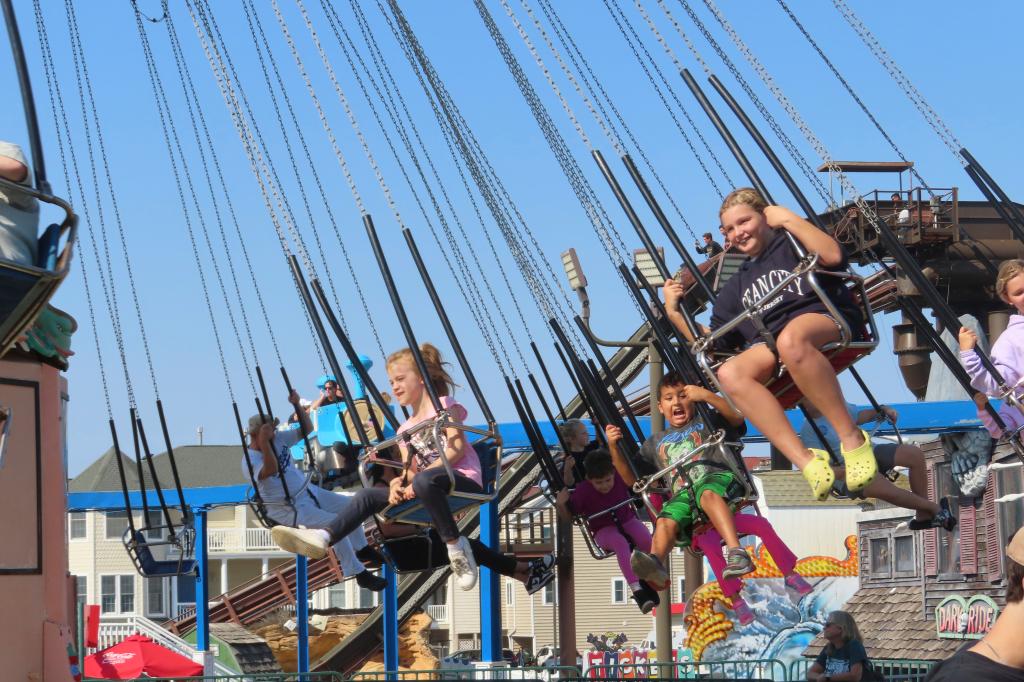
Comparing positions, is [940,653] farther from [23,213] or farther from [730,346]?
[23,213]

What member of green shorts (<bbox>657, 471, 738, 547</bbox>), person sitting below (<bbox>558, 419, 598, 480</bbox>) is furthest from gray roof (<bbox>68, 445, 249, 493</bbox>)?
green shorts (<bbox>657, 471, 738, 547</bbox>)

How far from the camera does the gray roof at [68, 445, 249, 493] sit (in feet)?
206

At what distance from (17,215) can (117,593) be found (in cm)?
5645

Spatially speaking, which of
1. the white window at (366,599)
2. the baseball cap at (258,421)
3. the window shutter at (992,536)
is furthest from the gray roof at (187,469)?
the baseball cap at (258,421)

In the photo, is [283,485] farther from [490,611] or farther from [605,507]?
[490,611]

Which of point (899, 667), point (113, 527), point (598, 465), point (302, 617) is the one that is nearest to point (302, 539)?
point (598, 465)

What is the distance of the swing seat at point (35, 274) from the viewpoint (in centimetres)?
570

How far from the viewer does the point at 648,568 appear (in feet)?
30.8

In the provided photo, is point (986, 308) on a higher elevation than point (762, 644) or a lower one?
higher

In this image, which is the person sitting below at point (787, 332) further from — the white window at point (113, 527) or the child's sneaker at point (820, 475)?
the white window at point (113, 527)

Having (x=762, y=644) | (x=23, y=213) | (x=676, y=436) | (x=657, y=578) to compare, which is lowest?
(x=762, y=644)

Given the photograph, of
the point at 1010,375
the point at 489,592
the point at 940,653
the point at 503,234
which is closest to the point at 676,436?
the point at 1010,375

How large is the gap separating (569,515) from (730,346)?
3.58 m

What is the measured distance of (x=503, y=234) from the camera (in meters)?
14.1
